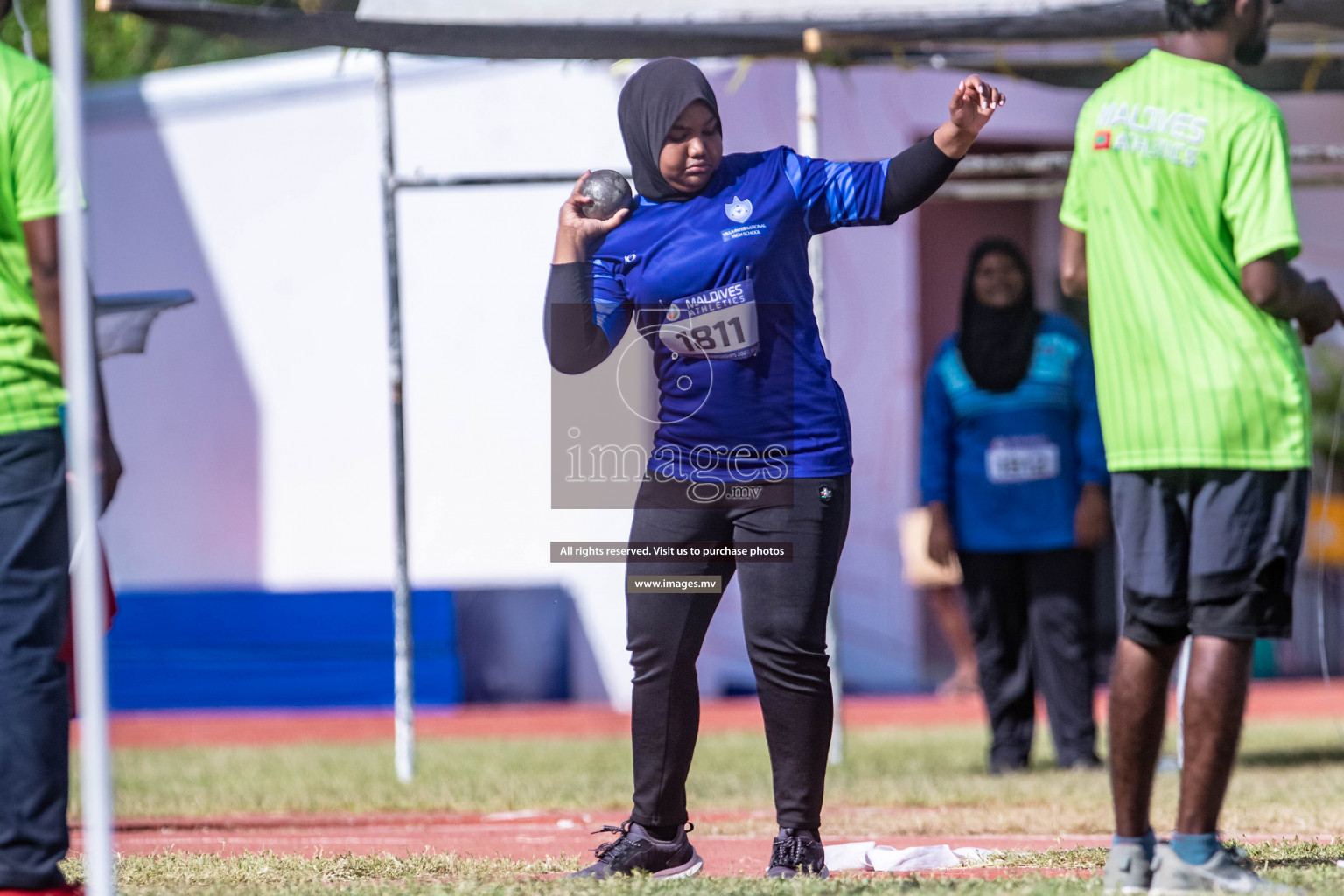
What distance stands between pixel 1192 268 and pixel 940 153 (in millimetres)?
712

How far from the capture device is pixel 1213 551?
3.19 m

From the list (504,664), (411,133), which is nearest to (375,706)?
(504,664)

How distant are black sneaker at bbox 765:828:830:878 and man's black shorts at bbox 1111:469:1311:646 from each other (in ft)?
2.98

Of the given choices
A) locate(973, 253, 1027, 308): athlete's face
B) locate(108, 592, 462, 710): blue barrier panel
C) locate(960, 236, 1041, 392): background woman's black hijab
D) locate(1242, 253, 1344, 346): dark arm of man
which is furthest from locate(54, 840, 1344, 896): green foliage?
locate(108, 592, 462, 710): blue barrier panel

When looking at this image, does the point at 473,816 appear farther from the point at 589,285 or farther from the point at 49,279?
the point at 49,279

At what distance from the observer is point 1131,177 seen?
3.29 metres

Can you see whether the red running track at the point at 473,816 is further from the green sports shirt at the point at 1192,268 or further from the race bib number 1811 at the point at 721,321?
the race bib number 1811 at the point at 721,321

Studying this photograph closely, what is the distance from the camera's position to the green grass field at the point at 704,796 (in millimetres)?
3572

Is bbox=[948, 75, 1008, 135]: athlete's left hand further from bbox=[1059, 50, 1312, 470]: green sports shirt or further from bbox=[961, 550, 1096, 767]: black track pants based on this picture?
bbox=[961, 550, 1096, 767]: black track pants

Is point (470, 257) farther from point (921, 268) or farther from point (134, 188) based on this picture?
point (921, 268)

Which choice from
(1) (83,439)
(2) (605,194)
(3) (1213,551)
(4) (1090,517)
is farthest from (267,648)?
(3) (1213,551)

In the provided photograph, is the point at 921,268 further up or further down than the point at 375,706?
further up

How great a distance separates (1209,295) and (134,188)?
371 inches

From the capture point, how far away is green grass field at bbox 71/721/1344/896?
357cm
